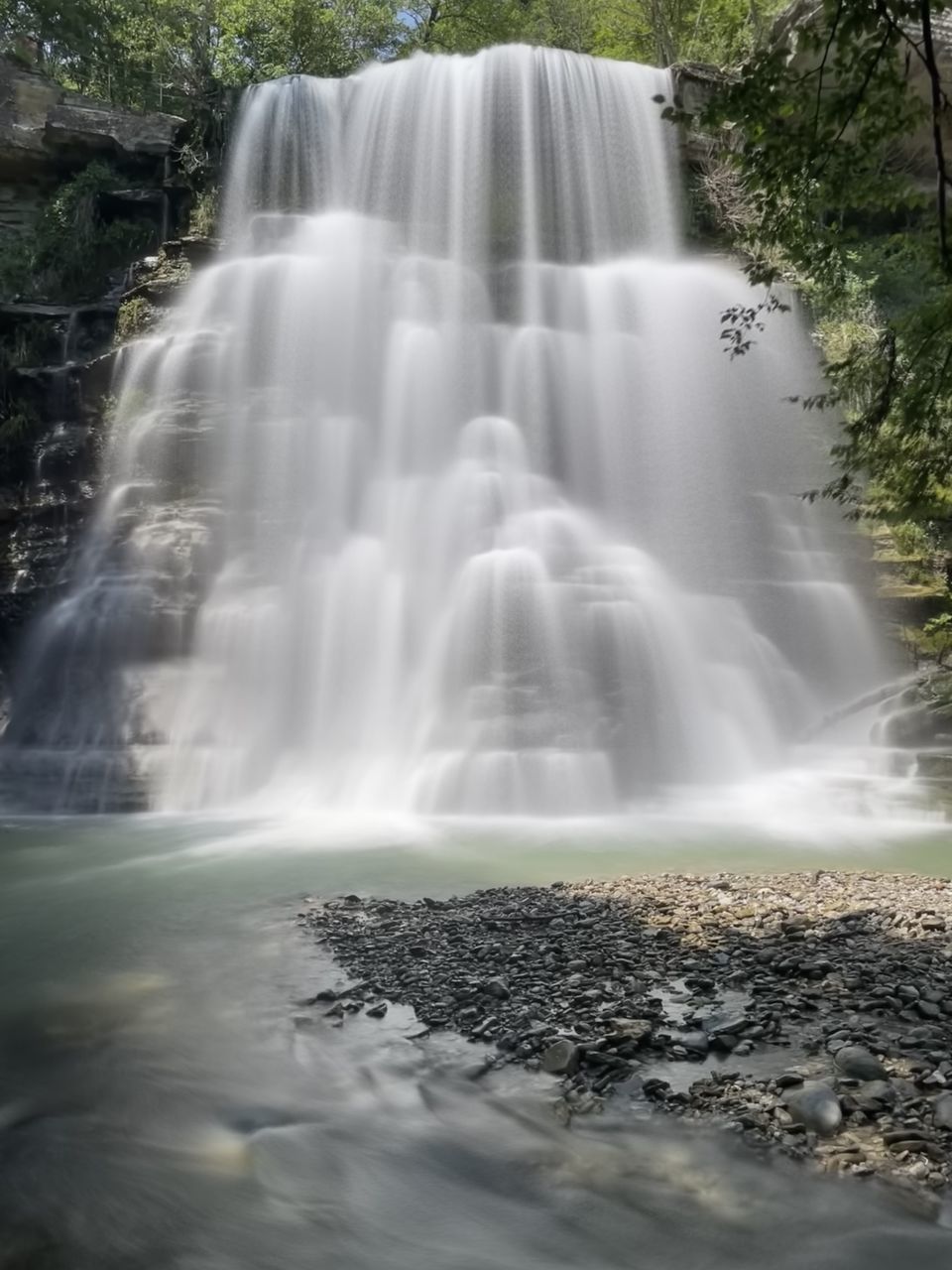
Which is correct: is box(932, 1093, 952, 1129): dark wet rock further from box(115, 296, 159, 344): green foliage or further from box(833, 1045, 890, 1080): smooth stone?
box(115, 296, 159, 344): green foliage

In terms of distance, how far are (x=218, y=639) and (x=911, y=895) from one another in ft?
35.4

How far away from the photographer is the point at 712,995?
16.7ft

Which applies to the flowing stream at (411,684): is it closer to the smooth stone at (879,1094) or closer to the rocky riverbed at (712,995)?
the rocky riverbed at (712,995)

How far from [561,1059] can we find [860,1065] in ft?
4.10

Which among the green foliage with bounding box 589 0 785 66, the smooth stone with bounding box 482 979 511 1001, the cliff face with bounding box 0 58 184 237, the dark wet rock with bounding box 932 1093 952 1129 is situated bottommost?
the dark wet rock with bounding box 932 1093 952 1129

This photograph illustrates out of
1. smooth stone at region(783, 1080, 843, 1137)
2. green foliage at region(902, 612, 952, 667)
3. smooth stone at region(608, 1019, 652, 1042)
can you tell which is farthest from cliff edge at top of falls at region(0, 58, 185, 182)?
smooth stone at region(783, 1080, 843, 1137)

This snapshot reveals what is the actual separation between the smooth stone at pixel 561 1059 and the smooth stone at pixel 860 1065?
1.10 metres

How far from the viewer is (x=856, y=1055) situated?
4.10 metres

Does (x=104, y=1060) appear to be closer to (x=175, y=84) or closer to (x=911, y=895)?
(x=911, y=895)

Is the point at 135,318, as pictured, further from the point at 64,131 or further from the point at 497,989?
the point at 497,989

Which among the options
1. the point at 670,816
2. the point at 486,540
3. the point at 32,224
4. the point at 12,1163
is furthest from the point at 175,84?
the point at 12,1163

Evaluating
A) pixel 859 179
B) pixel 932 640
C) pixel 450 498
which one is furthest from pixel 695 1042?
pixel 450 498

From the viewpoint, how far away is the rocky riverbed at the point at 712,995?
382 cm

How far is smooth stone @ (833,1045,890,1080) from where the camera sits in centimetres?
A: 401
